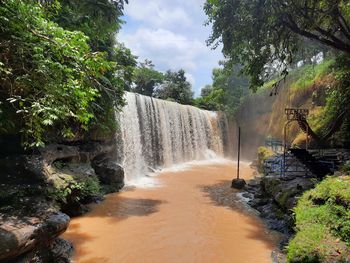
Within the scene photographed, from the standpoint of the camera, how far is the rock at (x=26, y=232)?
5.33 m

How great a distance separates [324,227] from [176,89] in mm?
32516

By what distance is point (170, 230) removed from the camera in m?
9.52

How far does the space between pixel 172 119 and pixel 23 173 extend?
1719 centimetres

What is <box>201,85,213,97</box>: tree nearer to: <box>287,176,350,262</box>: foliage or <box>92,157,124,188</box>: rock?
<box>92,157,124,188</box>: rock

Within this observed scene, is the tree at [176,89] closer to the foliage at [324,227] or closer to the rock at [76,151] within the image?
the rock at [76,151]

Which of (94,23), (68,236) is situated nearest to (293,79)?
(94,23)

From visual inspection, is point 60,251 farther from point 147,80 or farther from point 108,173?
point 147,80

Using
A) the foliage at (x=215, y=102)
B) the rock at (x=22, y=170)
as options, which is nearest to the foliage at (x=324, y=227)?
the rock at (x=22, y=170)

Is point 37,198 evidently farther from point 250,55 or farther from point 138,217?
point 250,55

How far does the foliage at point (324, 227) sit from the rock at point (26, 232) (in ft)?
15.6

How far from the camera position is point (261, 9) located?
11312mm

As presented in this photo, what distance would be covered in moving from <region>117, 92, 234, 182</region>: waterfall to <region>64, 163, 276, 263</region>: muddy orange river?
4.55m

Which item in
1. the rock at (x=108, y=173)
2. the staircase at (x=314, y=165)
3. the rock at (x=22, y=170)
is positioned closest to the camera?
the rock at (x=22, y=170)

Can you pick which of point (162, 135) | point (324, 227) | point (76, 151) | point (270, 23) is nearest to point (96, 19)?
point (76, 151)
